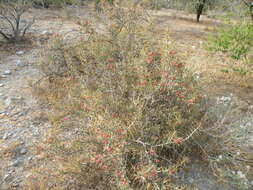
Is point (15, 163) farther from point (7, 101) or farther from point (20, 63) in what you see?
point (20, 63)

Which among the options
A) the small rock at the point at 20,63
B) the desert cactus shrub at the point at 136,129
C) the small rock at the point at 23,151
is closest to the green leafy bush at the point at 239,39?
the desert cactus shrub at the point at 136,129

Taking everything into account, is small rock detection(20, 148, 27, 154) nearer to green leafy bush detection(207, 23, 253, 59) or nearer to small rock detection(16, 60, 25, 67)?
small rock detection(16, 60, 25, 67)

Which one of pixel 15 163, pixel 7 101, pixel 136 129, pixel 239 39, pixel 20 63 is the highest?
pixel 239 39

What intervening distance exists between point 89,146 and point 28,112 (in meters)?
1.73

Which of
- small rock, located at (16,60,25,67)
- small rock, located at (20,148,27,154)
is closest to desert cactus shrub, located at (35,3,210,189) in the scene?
small rock, located at (20,148,27,154)

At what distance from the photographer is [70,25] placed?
28.0ft

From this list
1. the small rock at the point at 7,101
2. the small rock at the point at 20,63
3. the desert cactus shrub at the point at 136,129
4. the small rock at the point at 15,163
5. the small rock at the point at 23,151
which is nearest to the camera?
the desert cactus shrub at the point at 136,129

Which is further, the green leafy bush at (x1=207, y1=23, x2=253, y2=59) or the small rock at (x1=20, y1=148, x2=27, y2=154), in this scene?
the green leafy bush at (x1=207, y1=23, x2=253, y2=59)

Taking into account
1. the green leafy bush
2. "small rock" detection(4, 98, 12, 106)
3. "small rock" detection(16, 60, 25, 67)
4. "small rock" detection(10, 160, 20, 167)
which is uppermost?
the green leafy bush

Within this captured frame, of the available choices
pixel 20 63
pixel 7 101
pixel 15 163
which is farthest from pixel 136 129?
pixel 20 63

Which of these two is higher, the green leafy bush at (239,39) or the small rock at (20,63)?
the green leafy bush at (239,39)

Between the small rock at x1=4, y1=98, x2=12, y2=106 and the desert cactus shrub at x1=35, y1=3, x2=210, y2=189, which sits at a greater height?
the desert cactus shrub at x1=35, y1=3, x2=210, y2=189

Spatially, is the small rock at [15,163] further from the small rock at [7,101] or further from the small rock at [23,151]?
the small rock at [7,101]

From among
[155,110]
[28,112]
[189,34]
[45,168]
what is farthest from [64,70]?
[189,34]
